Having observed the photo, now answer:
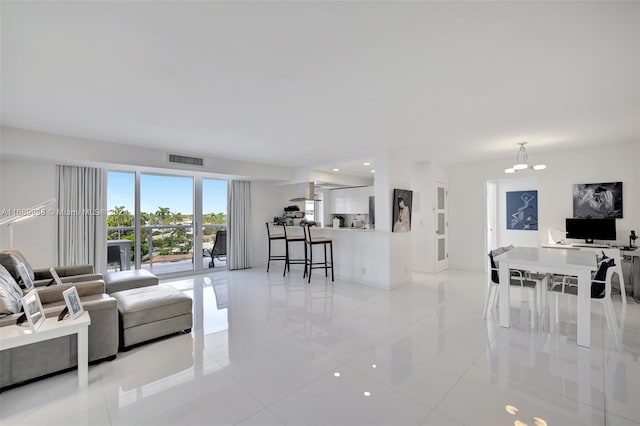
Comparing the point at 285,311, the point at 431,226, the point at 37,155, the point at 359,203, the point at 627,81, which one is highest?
the point at 627,81

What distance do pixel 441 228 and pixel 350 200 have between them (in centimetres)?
272

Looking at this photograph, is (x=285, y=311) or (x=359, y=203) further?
(x=359, y=203)

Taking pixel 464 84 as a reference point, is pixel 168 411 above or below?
below

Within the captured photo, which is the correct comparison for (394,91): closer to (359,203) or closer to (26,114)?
(26,114)

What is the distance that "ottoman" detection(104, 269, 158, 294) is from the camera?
3.59m

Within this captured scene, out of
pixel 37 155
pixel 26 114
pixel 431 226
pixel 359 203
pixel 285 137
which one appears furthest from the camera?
pixel 359 203

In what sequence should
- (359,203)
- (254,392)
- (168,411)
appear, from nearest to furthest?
(168,411) < (254,392) < (359,203)

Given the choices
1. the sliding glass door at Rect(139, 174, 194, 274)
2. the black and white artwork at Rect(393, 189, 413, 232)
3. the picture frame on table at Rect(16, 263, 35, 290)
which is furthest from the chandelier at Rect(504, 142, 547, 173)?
the picture frame on table at Rect(16, 263, 35, 290)

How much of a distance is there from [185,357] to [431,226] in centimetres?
547

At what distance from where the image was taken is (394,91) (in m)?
2.62

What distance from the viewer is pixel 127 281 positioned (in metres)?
3.70

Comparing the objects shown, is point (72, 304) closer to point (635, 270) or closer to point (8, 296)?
point (8, 296)

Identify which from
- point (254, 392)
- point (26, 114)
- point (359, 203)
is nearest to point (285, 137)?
point (26, 114)

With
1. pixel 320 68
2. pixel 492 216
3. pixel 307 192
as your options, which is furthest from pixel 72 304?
pixel 492 216
